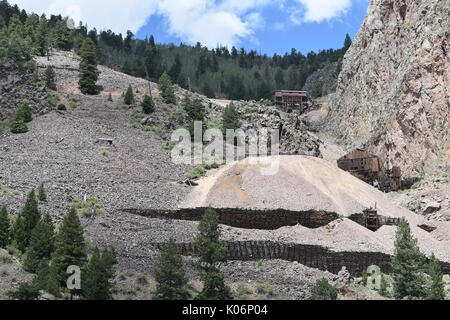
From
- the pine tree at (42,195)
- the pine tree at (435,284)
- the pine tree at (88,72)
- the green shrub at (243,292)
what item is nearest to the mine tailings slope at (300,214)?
the green shrub at (243,292)

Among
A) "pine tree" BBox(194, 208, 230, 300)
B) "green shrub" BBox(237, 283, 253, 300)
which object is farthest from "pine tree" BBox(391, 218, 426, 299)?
"pine tree" BBox(194, 208, 230, 300)

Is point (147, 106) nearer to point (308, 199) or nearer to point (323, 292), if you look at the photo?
point (308, 199)

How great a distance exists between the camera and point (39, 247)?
39031mm

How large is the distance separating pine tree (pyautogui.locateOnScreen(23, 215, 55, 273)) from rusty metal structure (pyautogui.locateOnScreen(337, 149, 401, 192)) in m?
45.9

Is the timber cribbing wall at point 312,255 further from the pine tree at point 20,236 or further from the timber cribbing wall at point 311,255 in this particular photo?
the pine tree at point 20,236

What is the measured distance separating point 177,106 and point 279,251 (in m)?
43.0

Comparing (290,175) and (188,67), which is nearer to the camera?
(290,175)

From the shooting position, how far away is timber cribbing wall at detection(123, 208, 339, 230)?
52.0 m

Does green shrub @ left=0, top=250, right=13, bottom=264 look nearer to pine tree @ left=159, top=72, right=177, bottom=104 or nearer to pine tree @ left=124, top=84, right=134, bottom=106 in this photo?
pine tree @ left=124, top=84, right=134, bottom=106

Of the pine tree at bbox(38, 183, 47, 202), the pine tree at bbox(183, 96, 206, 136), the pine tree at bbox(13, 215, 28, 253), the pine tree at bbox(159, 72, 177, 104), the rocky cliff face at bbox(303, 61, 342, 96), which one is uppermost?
the rocky cliff face at bbox(303, 61, 342, 96)

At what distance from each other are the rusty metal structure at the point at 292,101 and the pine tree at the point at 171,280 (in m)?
91.1

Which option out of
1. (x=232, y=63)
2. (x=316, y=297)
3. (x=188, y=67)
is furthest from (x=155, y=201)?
(x=232, y=63)
